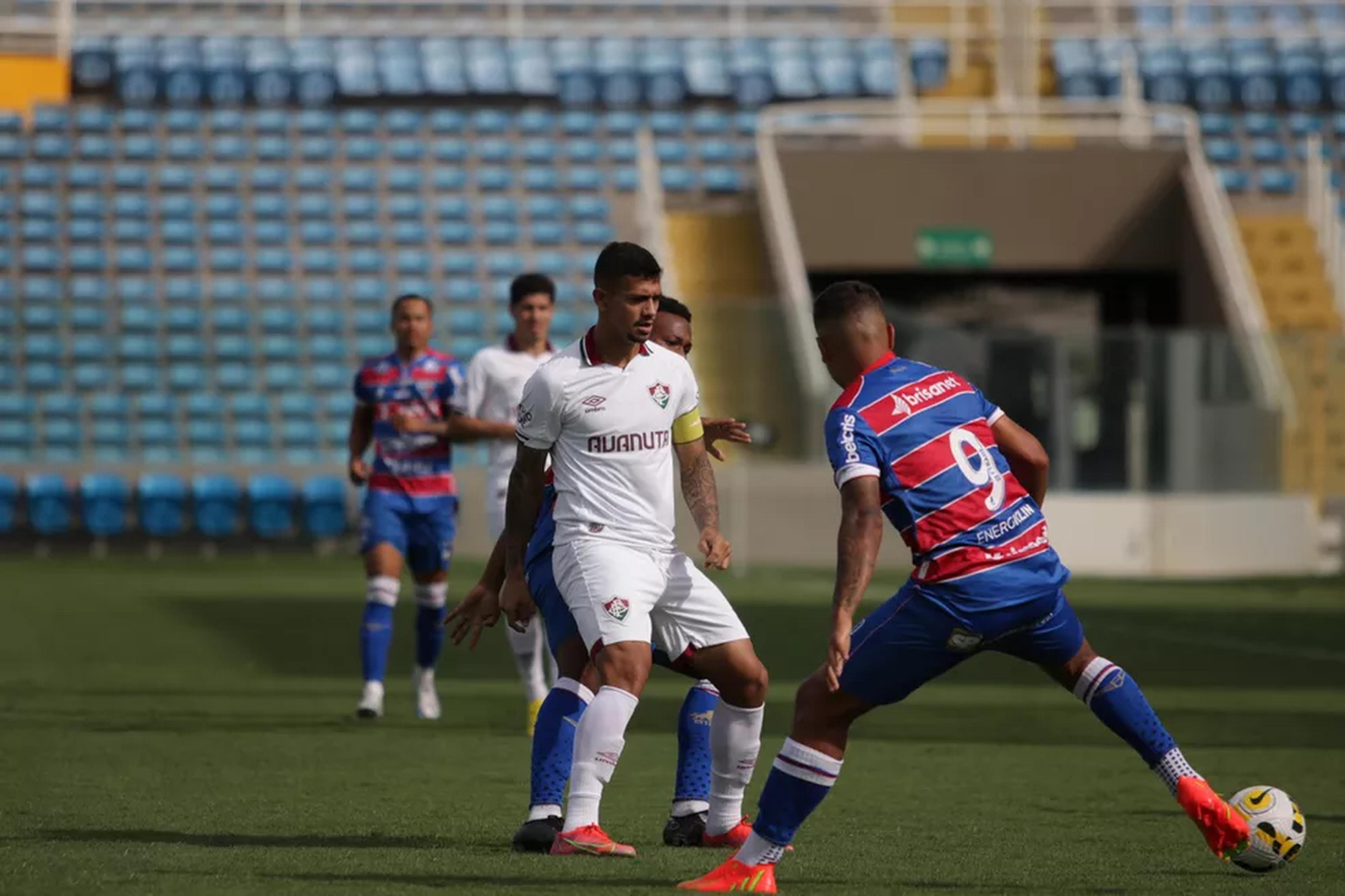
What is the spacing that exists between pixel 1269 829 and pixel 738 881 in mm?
1604

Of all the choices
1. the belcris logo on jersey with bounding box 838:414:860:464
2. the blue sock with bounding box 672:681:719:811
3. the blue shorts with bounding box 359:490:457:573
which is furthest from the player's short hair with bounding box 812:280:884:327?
the blue shorts with bounding box 359:490:457:573

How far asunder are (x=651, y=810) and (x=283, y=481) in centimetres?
2087

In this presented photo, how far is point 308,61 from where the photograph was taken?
3494 centimetres

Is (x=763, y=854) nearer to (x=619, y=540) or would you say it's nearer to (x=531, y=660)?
(x=619, y=540)

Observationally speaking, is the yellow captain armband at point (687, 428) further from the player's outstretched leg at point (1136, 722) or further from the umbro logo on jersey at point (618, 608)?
the player's outstretched leg at point (1136, 722)

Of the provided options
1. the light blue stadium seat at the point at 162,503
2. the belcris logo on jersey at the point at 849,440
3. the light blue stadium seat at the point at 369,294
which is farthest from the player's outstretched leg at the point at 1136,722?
the light blue stadium seat at the point at 369,294

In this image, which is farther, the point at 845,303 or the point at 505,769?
the point at 505,769

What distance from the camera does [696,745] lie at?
7.68 meters

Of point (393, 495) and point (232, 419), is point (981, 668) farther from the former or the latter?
point (232, 419)

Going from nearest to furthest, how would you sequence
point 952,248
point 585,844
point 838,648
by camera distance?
point 838,648, point 585,844, point 952,248

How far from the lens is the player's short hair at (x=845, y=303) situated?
6555 mm

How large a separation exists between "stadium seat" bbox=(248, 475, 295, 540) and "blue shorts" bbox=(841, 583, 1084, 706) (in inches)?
900

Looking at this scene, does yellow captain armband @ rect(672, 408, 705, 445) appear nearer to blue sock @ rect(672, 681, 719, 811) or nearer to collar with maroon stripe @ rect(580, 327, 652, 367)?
collar with maroon stripe @ rect(580, 327, 652, 367)

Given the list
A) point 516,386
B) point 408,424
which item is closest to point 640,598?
point 516,386
